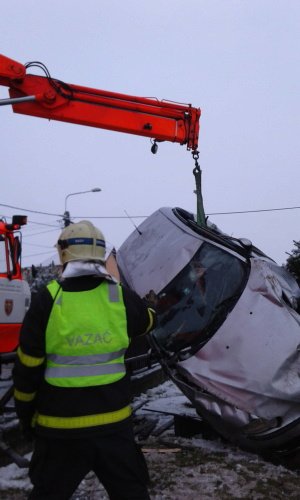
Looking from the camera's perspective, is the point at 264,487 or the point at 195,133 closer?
the point at 264,487

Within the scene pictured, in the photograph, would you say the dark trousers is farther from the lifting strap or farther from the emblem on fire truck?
the emblem on fire truck

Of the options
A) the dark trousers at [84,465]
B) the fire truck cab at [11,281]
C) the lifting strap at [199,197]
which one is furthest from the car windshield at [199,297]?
the fire truck cab at [11,281]

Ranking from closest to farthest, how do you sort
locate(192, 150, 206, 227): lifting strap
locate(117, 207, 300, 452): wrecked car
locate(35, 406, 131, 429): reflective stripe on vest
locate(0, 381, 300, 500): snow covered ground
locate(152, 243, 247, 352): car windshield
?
locate(35, 406, 131, 429): reflective stripe on vest, locate(0, 381, 300, 500): snow covered ground, locate(117, 207, 300, 452): wrecked car, locate(152, 243, 247, 352): car windshield, locate(192, 150, 206, 227): lifting strap

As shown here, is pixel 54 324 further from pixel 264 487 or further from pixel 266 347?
pixel 264 487

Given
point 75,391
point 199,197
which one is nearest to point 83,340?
point 75,391

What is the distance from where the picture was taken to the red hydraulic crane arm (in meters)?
6.59

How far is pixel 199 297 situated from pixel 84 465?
7.65ft

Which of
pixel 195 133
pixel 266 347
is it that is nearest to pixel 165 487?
pixel 266 347

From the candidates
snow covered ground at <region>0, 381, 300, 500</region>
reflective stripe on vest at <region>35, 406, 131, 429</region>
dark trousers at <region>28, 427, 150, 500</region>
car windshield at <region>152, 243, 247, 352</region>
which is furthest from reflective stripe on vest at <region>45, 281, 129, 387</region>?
car windshield at <region>152, 243, 247, 352</region>

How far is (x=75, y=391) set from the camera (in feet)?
8.14

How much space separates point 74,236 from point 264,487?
99.7 inches

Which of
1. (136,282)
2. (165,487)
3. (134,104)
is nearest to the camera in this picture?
(165,487)

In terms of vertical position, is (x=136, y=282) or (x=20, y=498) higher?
(x=136, y=282)

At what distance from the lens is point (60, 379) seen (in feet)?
8.16
